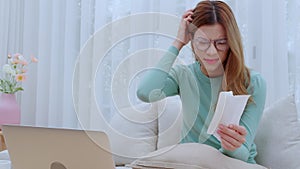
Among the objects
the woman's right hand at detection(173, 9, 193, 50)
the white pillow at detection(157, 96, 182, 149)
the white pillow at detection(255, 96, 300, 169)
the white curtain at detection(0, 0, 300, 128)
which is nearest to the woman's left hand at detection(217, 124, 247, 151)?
the white pillow at detection(157, 96, 182, 149)

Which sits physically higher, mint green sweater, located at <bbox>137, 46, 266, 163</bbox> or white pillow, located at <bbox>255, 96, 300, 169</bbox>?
mint green sweater, located at <bbox>137, 46, 266, 163</bbox>

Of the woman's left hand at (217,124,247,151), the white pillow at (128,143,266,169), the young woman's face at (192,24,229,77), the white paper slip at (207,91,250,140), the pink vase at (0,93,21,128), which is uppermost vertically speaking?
the young woman's face at (192,24,229,77)

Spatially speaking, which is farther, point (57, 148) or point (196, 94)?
point (196, 94)

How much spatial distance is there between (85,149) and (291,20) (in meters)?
1.46

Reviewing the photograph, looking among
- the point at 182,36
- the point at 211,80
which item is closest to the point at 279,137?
the point at 211,80

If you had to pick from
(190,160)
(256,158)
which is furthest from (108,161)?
(256,158)

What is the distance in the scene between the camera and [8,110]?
7.28ft

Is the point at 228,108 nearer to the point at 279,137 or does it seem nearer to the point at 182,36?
the point at 182,36

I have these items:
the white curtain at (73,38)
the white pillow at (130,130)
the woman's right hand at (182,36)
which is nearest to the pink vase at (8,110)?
the white curtain at (73,38)

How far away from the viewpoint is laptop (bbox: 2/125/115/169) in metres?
0.81

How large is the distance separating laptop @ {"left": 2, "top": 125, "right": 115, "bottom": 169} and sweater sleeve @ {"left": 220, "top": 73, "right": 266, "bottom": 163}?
0.47 m

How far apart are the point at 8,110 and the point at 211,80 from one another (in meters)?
1.30

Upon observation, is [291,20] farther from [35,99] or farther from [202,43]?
[35,99]

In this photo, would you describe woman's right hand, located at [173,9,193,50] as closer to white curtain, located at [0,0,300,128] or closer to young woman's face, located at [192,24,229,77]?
young woman's face, located at [192,24,229,77]
